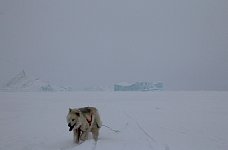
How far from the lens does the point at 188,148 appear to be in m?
7.78

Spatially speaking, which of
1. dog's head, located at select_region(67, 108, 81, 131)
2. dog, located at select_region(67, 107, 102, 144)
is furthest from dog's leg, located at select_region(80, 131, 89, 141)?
dog's head, located at select_region(67, 108, 81, 131)

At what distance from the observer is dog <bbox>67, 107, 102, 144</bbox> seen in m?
7.53

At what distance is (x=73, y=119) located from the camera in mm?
7527

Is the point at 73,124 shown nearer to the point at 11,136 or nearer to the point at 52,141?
the point at 52,141

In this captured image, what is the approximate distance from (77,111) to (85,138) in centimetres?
82

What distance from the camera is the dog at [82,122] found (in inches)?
296

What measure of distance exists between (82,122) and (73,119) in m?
0.29

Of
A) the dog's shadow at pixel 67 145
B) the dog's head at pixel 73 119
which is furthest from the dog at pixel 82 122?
the dog's shadow at pixel 67 145

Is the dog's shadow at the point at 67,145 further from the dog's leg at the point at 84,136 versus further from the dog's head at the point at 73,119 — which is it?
the dog's head at the point at 73,119

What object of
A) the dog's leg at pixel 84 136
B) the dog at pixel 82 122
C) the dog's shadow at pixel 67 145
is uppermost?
the dog at pixel 82 122

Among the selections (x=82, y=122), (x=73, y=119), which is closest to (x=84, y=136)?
(x=82, y=122)

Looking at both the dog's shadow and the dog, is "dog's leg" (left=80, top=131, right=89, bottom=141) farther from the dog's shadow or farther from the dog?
the dog's shadow

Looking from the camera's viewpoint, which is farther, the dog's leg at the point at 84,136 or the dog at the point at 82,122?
the dog's leg at the point at 84,136

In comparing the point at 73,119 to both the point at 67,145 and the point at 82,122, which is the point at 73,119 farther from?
the point at 67,145
